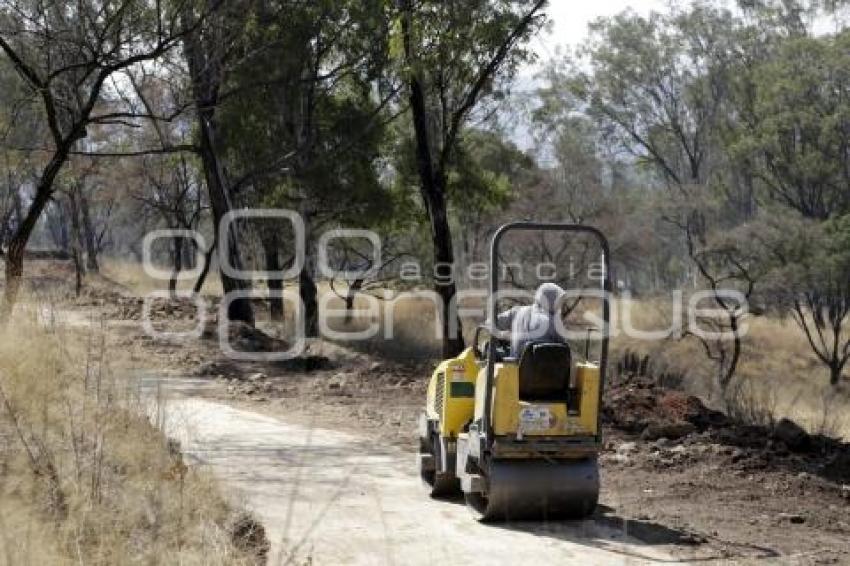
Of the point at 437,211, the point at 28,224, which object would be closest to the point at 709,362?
the point at 437,211

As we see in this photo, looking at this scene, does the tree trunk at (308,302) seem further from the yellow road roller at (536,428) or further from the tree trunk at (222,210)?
the yellow road roller at (536,428)

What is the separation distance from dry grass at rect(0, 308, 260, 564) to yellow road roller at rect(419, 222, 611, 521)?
6.75ft

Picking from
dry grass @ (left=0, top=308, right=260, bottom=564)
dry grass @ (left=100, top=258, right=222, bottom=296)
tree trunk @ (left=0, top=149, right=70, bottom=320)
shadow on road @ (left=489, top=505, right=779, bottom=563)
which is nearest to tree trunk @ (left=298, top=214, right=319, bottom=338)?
tree trunk @ (left=0, top=149, right=70, bottom=320)

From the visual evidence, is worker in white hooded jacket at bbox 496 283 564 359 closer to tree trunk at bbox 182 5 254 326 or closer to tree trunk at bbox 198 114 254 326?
tree trunk at bbox 182 5 254 326

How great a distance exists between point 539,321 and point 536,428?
801 mm

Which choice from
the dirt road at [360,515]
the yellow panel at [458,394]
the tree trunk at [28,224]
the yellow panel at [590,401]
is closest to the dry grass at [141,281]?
the tree trunk at [28,224]

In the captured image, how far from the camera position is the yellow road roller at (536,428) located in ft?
26.0

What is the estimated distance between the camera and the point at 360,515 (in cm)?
825

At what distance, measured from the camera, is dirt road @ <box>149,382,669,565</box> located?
7.25 meters

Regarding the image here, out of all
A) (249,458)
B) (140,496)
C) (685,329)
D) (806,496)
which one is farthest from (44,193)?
(685,329)

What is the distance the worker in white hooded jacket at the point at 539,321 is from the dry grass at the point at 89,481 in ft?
Result: 8.19

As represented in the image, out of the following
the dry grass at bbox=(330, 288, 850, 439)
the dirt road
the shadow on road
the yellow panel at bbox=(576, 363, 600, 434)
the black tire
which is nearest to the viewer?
the dirt road

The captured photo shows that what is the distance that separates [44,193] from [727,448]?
9.03m

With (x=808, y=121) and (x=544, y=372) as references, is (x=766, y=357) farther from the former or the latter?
(x=544, y=372)
